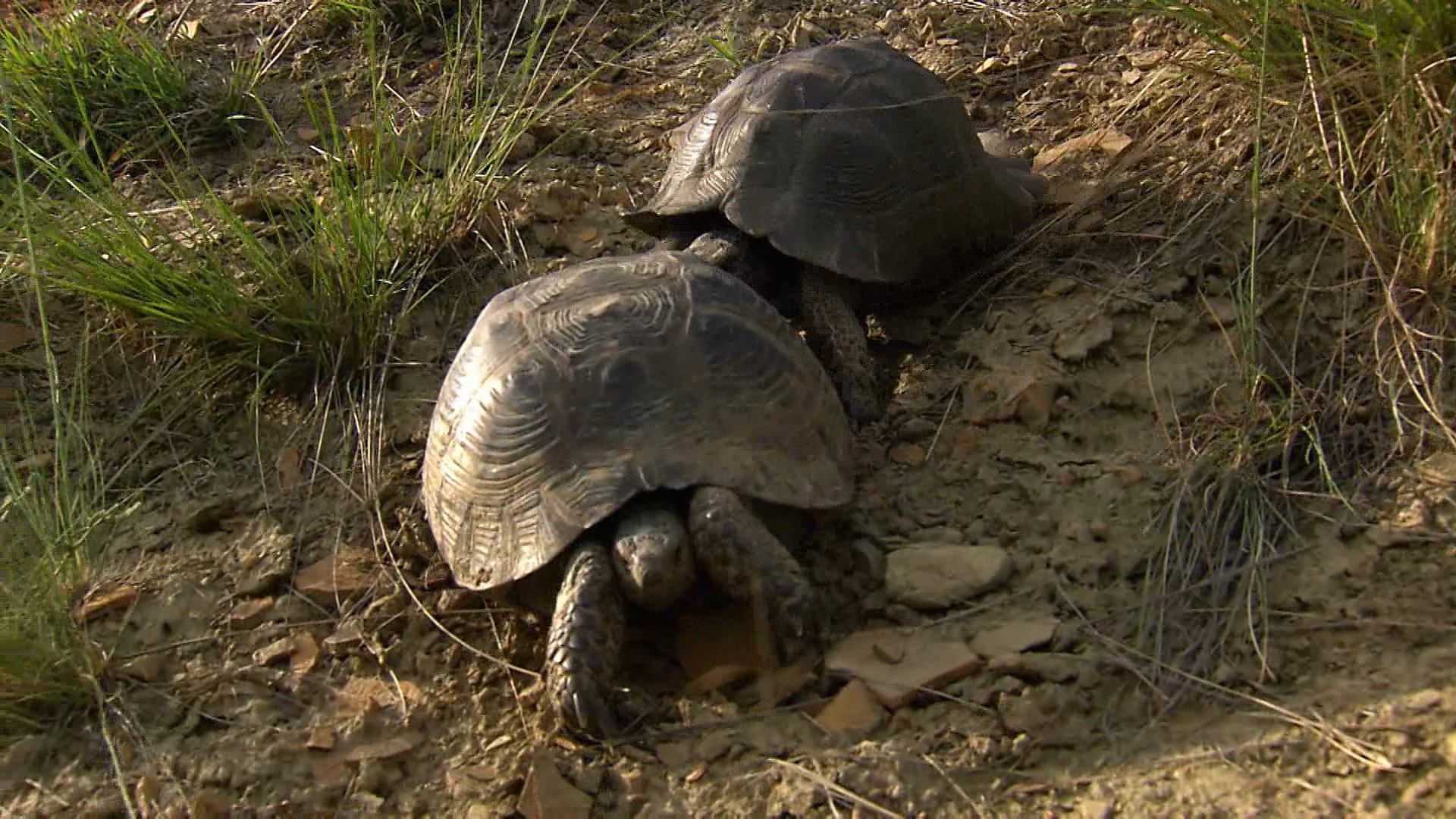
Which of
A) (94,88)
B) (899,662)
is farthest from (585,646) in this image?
(94,88)

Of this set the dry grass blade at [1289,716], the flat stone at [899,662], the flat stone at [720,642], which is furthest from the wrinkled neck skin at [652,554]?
the dry grass blade at [1289,716]

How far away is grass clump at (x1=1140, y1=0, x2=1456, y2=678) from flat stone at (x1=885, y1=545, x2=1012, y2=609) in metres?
0.29

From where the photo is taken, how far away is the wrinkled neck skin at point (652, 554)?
2.25 meters

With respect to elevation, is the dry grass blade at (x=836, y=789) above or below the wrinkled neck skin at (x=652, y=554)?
below

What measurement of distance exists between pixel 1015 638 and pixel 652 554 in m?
0.66

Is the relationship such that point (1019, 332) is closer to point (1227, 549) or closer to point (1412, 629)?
point (1227, 549)

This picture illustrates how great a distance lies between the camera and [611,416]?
2.39 m

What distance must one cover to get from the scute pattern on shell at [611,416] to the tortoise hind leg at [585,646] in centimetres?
7

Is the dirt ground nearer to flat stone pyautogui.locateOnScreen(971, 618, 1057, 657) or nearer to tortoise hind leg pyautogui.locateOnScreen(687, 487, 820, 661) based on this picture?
flat stone pyautogui.locateOnScreen(971, 618, 1057, 657)

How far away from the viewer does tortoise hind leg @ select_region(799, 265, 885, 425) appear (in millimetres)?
3012

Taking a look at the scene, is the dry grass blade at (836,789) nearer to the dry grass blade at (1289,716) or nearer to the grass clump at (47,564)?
the dry grass blade at (1289,716)

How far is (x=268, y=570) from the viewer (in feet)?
9.35

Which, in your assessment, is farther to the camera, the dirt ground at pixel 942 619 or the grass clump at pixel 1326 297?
the grass clump at pixel 1326 297

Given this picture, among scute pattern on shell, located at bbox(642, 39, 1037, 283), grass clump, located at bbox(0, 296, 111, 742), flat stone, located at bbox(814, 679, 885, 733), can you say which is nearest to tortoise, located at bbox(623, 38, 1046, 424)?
scute pattern on shell, located at bbox(642, 39, 1037, 283)
